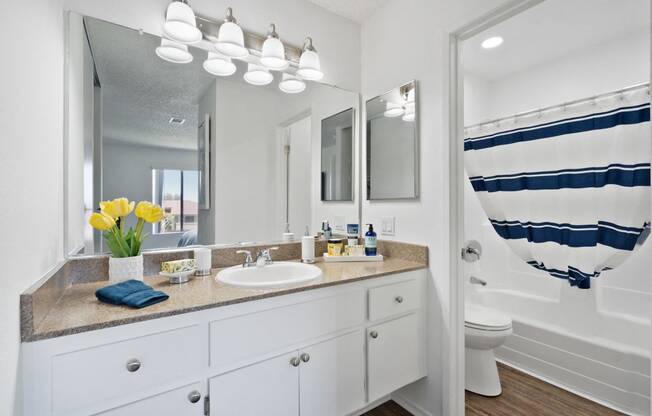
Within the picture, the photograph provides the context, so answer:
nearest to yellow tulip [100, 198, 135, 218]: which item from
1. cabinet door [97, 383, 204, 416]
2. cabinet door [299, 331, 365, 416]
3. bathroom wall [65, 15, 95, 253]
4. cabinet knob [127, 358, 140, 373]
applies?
bathroom wall [65, 15, 95, 253]

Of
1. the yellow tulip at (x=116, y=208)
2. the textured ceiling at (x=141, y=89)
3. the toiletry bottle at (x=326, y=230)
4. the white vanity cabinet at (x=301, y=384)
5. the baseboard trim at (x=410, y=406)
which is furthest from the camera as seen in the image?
the toiletry bottle at (x=326, y=230)

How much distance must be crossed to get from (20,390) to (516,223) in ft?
9.04

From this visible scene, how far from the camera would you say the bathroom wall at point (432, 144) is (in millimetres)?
1558

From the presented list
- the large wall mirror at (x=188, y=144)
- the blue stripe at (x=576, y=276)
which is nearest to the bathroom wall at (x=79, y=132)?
the large wall mirror at (x=188, y=144)

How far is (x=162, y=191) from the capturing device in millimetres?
1423

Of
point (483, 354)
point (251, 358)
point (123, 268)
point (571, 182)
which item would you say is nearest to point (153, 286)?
point (123, 268)

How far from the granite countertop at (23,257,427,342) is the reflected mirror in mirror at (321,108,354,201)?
2.24ft

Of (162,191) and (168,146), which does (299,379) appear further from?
(168,146)

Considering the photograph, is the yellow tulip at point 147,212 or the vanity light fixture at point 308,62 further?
the vanity light fixture at point 308,62

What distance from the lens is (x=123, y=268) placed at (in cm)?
121

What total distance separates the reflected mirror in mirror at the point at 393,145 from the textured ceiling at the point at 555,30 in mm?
828

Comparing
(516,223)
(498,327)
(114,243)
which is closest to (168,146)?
(114,243)

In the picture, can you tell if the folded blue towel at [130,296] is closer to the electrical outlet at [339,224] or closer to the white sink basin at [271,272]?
the white sink basin at [271,272]

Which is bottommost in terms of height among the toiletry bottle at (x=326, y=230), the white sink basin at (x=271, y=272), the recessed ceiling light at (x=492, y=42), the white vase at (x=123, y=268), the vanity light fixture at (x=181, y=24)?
the white sink basin at (x=271, y=272)
